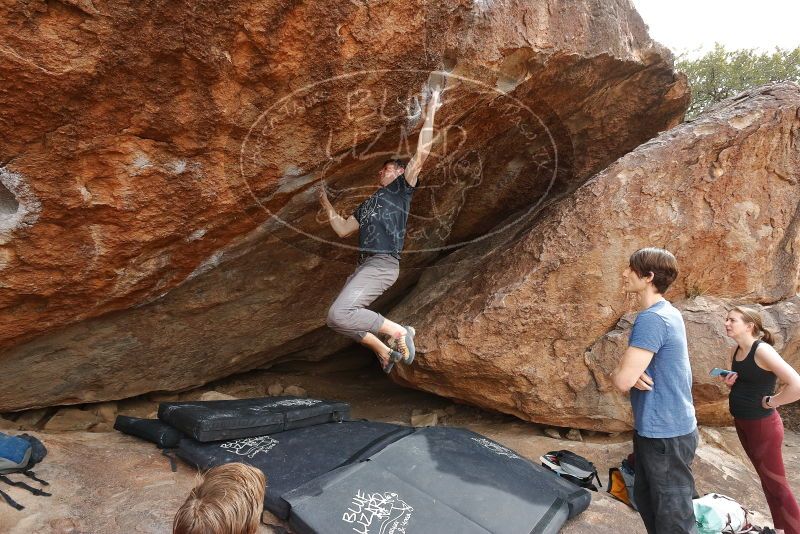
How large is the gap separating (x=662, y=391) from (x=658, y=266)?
0.52 m

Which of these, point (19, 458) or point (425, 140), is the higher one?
point (425, 140)

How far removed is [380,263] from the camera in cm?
323

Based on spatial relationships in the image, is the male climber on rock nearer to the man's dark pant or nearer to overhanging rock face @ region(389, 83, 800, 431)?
overhanging rock face @ region(389, 83, 800, 431)

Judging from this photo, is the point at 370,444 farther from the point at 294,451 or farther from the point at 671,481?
the point at 671,481

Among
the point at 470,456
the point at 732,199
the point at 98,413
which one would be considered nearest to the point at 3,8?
the point at 470,456

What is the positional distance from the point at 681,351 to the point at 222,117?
239cm

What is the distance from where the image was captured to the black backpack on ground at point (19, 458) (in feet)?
7.84

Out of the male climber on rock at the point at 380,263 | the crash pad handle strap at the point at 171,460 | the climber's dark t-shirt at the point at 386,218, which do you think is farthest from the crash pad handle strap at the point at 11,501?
the climber's dark t-shirt at the point at 386,218

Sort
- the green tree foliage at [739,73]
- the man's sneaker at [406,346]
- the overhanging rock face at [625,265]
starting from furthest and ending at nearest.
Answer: the green tree foliage at [739,73] → the overhanging rock face at [625,265] → the man's sneaker at [406,346]

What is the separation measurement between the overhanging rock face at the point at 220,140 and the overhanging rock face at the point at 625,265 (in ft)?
3.00

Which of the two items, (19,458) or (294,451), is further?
(294,451)

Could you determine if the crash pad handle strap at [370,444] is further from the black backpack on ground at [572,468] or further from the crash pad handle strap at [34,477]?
the crash pad handle strap at [34,477]

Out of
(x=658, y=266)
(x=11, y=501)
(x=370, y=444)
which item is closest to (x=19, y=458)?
(x=11, y=501)

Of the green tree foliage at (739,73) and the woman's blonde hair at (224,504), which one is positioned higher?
the green tree foliage at (739,73)
